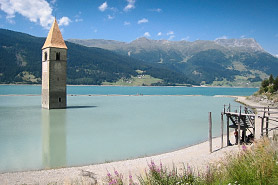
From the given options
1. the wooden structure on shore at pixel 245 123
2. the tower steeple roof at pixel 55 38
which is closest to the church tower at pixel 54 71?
the tower steeple roof at pixel 55 38

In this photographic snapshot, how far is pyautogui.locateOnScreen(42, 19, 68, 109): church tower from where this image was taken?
1719 inches

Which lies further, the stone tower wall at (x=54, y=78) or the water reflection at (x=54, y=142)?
the stone tower wall at (x=54, y=78)

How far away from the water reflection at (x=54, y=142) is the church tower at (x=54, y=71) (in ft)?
26.9

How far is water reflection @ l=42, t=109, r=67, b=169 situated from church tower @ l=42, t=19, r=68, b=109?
8.19 meters

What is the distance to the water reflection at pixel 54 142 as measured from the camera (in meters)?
16.7

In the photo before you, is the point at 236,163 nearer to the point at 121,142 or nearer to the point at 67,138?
the point at 121,142

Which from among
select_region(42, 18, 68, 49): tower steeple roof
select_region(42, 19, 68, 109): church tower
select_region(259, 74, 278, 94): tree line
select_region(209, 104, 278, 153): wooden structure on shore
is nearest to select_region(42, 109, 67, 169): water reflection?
select_region(42, 19, 68, 109): church tower

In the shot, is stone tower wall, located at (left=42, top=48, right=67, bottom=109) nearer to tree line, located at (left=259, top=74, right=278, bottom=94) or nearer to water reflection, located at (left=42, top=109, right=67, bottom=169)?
water reflection, located at (left=42, top=109, right=67, bottom=169)

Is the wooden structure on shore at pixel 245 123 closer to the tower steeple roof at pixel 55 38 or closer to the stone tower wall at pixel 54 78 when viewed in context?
the stone tower wall at pixel 54 78

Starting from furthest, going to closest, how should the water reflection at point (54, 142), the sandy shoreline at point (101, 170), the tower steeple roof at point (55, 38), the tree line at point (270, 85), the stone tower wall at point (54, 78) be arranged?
the tree line at point (270, 85) → the tower steeple roof at point (55, 38) → the stone tower wall at point (54, 78) → the water reflection at point (54, 142) → the sandy shoreline at point (101, 170)

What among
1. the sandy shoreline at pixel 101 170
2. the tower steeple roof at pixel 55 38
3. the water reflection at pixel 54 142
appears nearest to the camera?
the sandy shoreline at pixel 101 170

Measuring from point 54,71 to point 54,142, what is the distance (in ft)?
78.8

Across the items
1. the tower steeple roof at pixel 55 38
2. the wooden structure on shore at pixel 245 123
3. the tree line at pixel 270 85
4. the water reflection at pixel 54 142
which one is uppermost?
the tower steeple roof at pixel 55 38

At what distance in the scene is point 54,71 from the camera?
1729 inches
